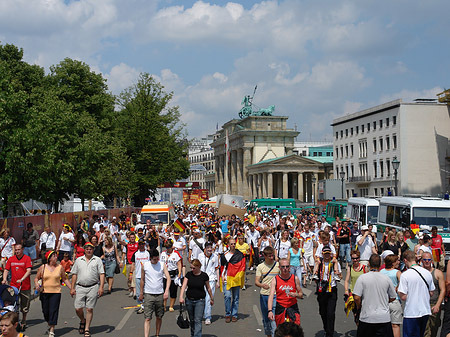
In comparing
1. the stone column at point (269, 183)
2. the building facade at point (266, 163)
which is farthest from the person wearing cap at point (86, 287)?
the stone column at point (269, 183)

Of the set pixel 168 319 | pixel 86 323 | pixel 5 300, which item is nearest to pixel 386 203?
pixel 168 319

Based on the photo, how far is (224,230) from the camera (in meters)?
28.3

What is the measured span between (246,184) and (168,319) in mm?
118076

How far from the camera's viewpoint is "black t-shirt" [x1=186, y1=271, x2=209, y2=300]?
1016 cm

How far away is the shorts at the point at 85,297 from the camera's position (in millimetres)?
11297

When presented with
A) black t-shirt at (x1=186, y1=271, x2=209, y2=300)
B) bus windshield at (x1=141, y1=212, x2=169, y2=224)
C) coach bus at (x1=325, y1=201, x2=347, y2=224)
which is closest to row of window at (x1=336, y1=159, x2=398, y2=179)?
coach bus at (x1=325, y1=201, x2=347, y2=224)

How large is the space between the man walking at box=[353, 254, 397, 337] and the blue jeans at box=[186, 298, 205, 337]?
270 cm

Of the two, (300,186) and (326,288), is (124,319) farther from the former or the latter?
(300,186)

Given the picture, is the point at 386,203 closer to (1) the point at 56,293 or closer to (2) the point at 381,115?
(1) the point at 56,293

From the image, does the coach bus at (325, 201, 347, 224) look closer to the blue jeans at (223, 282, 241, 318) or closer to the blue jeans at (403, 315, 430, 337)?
the blue jeans at (223, 282, 241, 318)

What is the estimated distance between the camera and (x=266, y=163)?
114 meters

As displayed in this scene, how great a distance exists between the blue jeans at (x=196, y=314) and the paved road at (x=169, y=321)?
116cm

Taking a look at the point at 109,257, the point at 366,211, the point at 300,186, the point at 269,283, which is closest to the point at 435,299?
the point at 269,283

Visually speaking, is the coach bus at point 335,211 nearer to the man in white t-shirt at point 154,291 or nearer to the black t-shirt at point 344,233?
the black t-shirt at point 344,233
